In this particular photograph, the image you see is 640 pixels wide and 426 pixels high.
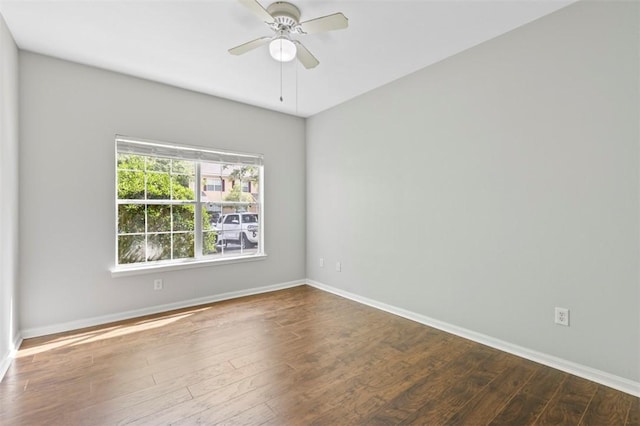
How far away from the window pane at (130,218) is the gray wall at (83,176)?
12 centimetres

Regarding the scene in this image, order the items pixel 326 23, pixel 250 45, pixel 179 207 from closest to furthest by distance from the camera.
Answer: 1. pixel 326 23
2. pixel 250 45
3. pixel 179 207

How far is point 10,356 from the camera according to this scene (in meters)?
2.42

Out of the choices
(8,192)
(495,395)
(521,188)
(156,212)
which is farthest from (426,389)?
(8,192)

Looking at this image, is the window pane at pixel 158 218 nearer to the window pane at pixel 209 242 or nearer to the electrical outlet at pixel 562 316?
the window pane at pixel 209 242

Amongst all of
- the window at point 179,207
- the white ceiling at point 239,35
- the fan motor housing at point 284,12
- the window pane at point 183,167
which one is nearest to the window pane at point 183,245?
the window at point 179,207

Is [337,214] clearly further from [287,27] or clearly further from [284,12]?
[284,12]

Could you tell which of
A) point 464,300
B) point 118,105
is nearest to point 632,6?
point 464,300

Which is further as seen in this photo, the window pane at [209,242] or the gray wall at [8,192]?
the window pane at [209,242]

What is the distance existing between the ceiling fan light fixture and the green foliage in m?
2.11

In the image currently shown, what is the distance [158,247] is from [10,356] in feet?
4.95

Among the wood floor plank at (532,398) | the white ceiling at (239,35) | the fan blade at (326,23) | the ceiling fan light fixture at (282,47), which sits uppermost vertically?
the white ceiling at (239,35)

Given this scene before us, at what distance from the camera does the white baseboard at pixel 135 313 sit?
2900 millimetres

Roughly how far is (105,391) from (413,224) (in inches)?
117

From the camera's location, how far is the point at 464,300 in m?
2.89
